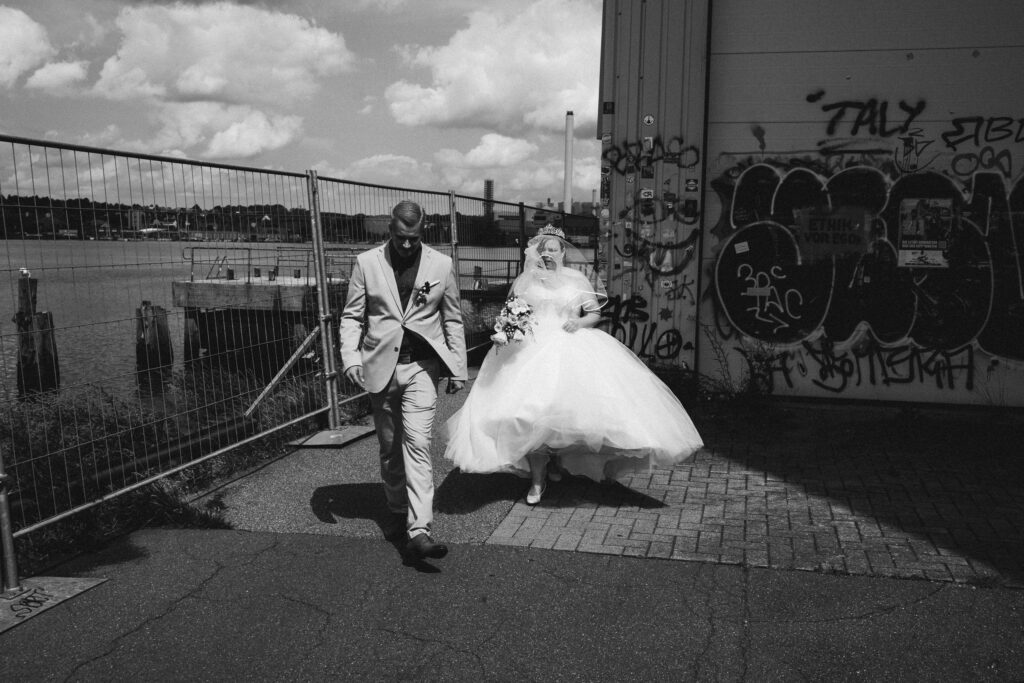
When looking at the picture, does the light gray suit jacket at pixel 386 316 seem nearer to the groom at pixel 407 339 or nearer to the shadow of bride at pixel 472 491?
the groom at pixel 407 339

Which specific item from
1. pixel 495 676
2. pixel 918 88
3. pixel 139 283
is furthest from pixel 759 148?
pixel 495 676

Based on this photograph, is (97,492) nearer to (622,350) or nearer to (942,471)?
(622,350)

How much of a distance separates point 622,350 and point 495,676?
2.89 meters

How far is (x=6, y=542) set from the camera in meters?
4.39

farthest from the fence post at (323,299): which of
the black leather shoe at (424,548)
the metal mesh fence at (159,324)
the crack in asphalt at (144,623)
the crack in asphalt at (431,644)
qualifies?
the crack in asphalt at (431,644)

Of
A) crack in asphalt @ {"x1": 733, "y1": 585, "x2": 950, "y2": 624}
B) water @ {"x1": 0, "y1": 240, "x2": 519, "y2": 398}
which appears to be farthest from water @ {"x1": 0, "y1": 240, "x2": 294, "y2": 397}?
crack in asphalt @ {"x1": 733, "y1": 585, "x2": 950, "y2": 624}

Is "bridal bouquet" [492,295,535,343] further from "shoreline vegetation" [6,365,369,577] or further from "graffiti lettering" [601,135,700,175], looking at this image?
"graffiti lettering" [601,135,700,175]

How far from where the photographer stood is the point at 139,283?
18.9ft

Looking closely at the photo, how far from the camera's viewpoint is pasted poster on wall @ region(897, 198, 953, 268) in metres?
8.45

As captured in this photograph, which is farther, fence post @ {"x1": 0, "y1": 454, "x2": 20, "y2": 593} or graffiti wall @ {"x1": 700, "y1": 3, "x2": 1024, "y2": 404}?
graffiti wall @ {"x1": 700, "y1": 3, "x2": 1024, "y2": 404}

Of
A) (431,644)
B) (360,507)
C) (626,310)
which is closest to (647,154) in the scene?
(626,310)

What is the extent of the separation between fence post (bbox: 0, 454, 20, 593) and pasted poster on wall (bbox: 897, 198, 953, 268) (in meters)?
7.81

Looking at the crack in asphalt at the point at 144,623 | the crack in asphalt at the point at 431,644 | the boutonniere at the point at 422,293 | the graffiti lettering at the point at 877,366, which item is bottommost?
the crack in asphalt at the point at 144,623

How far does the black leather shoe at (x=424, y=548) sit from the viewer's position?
4.70m
